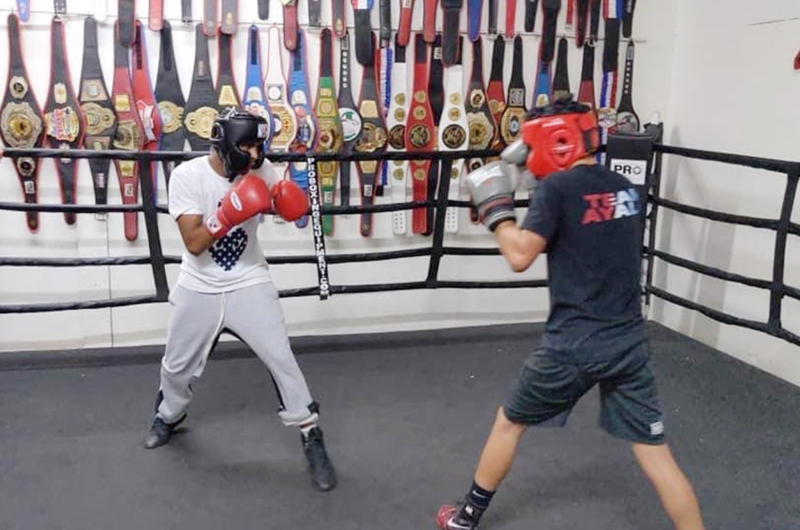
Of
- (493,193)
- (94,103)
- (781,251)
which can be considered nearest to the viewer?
(493,193)

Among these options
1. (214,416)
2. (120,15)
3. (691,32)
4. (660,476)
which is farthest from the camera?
(691,32)

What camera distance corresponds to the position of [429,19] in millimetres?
3744

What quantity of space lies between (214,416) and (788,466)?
210 cm

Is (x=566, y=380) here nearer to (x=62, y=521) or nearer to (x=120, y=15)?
(x=62, y=521)

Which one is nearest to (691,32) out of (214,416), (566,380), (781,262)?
(781,262)

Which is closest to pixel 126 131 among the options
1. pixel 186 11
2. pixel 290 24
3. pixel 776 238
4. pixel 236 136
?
pixel 186 11

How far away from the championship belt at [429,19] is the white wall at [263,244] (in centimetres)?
4

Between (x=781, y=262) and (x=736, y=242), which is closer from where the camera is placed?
(x=781, y=262)

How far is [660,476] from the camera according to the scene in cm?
183

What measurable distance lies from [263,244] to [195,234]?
1.55 metres

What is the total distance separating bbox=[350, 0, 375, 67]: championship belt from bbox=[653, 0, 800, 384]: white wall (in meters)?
1.72

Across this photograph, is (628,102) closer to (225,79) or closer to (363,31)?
(363,31)

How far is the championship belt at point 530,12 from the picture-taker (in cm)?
386

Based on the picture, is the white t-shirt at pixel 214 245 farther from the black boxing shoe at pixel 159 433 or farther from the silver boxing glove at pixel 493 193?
the silver boxing glove at pixel 493 193
